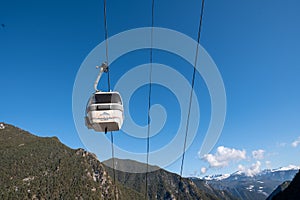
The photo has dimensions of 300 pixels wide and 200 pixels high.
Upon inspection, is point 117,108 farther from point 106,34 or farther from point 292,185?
point 292,185

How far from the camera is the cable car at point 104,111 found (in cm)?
653

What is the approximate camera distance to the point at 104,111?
6613 mm

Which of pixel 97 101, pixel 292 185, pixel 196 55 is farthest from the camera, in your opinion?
pixel 292 185

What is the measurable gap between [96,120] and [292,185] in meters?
176

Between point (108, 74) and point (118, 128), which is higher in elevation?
point (108, 74)

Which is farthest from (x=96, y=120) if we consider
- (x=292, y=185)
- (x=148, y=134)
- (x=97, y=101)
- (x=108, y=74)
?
(x=292, y=185)

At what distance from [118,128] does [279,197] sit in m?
180

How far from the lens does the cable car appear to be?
6531 mm

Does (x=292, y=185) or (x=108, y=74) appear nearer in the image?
(x=108, y=74)

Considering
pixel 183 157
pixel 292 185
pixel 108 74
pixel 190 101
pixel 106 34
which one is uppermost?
pixel 292 185

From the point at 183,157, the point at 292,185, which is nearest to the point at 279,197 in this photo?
the point at 292,185

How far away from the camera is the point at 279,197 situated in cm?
16250

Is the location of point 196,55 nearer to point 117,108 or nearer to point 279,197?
point 117,108

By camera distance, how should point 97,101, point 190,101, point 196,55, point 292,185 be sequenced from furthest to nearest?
1. point 292,185
2. point 190,101
3. point 97,101
4. point 196,55
